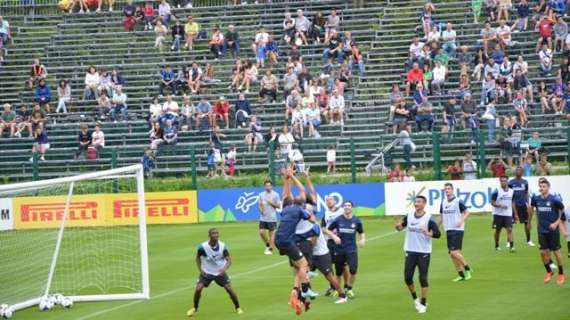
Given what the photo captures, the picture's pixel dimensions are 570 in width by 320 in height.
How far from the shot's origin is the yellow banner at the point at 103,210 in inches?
1153

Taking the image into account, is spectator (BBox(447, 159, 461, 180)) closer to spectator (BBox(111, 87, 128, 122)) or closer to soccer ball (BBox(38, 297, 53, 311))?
spectator (BBox(111, 87, 128, 122))

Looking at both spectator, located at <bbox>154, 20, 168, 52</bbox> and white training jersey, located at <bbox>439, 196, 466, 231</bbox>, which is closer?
white training jersey, located at <bbox>439, 196, 466, 231</bbox>

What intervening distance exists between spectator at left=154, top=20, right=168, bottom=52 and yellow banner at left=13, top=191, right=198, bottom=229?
1317cm

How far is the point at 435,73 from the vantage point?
4894cm

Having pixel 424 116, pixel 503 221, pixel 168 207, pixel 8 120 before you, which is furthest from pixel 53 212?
pixel 8 120

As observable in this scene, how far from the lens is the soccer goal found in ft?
90.8

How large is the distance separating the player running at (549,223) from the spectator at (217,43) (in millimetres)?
29292

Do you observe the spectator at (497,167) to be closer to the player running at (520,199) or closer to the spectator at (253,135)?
the player running at (520,199)

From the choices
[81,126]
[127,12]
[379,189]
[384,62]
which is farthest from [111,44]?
[379,189]

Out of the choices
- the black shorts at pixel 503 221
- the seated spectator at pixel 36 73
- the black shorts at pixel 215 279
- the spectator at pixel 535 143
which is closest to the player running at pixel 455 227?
the black shorts at pixel 503 221

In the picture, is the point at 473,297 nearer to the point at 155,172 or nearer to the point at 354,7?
Result: the point at 155,172

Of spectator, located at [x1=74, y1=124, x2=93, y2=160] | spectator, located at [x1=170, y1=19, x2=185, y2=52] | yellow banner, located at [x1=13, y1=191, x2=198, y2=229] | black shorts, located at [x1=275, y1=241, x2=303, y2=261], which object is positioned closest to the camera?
black shorts, located at [x1=275, y1=241, x2=303, y2=261]

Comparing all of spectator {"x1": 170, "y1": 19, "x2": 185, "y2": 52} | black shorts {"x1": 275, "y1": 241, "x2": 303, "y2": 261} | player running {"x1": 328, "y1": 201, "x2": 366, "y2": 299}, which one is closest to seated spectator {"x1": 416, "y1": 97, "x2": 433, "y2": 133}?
spectator {"x1": 170, "y1": 19, "x2": 185, "y2": 52}

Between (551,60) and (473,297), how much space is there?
80.4ft
